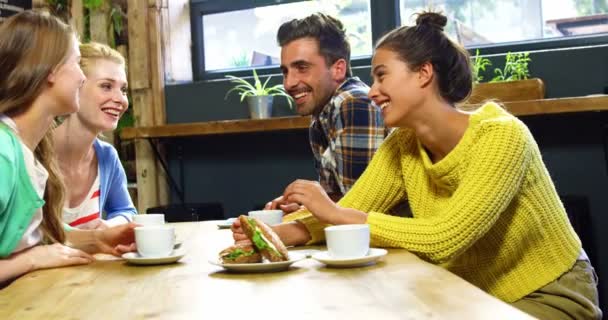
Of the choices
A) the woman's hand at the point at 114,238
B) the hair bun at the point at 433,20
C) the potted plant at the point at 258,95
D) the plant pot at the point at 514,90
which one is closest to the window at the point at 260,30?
the potted plant at the point at 258,95

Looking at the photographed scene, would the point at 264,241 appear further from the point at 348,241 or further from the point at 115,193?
the point at 115,193

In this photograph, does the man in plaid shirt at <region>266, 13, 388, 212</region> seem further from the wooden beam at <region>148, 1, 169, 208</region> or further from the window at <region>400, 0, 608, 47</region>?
the wooden beam at <region>148, 1, 169, 208</region>

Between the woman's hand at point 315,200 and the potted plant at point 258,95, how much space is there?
2559 millimetres

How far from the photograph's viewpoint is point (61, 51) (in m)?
2.04

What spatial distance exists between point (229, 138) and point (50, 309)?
3.58m

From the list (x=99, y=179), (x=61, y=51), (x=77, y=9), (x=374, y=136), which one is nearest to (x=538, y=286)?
(x=374, y=136)

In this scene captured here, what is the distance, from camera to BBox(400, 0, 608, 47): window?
4.19 meters

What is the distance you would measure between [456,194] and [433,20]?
1.89 ft

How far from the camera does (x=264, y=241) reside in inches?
60.2

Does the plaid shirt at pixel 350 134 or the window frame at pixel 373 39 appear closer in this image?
the plaid shirt at pixel 350 134

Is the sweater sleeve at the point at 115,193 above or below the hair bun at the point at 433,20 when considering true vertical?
below

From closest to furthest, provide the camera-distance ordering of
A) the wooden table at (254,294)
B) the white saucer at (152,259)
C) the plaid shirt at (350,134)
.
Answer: the wooden table at (254,294) < the white saucer at (152,259) < the plaid shirt at (350,134)

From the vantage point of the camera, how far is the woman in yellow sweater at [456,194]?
66.1 inches

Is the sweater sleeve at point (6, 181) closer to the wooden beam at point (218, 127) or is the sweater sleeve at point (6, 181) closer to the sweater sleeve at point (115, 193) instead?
the sweater sleeve at point (115, 193)
